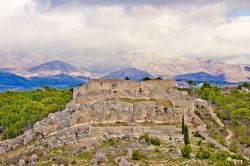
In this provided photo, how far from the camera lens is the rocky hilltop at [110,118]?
74.9 m

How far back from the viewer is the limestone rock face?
7875cm

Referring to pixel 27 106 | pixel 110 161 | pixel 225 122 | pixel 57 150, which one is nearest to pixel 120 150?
pixel 110 161

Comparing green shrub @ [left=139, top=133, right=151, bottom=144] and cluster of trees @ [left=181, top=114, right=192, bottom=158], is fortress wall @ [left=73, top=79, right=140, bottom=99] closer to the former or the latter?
cluster of trees @ [left=181, top=114, right=192, bottom=158]

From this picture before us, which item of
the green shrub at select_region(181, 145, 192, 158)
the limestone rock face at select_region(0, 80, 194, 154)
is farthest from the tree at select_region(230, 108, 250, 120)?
the green shrub at select_region(181, 145, 192, 158)

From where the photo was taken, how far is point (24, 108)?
109 meters

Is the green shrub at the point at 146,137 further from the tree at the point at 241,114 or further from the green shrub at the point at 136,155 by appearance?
the tree at the point at 241,114

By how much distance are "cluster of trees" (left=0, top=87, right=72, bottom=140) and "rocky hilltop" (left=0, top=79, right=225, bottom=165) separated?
12.6 m

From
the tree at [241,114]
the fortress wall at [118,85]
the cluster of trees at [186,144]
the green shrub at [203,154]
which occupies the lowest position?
the green shrub at [203,154]

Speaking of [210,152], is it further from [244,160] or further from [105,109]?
[105,109]

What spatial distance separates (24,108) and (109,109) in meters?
34.8

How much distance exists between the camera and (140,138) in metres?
73.2

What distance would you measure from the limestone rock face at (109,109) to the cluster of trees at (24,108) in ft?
41.1

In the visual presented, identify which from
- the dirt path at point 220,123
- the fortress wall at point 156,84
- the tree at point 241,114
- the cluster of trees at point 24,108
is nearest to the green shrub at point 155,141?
the dirt path at point 220,123

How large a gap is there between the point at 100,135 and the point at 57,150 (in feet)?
20.7
